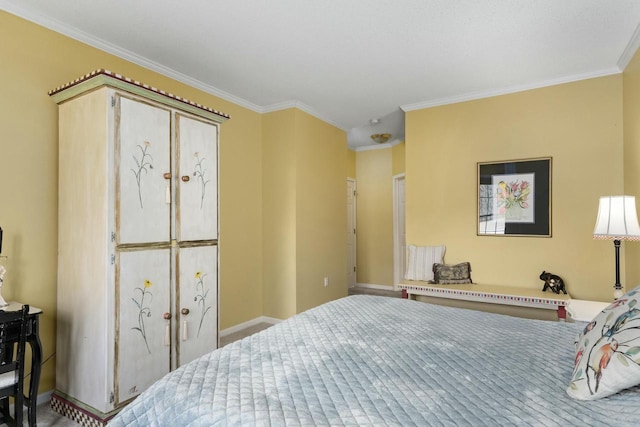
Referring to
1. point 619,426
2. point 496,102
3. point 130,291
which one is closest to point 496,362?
point 619,426

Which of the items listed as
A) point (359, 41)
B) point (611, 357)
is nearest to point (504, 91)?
point (359, 41)

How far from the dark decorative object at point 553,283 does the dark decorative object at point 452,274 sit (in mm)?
702

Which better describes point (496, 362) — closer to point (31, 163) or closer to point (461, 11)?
point (461, 11)

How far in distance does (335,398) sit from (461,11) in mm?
2533

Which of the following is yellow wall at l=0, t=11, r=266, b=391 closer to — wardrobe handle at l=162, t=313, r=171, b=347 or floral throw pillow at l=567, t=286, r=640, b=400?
wardrobe handle at l=162, t=313, r=171, b=347

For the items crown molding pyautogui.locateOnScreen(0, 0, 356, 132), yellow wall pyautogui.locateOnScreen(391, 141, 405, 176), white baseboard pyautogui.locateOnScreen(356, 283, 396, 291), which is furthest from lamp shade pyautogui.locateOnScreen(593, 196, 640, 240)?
white baseboard pyautogui.locateOnScreen(356, 283, 396, 291)

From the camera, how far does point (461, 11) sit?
242 cm

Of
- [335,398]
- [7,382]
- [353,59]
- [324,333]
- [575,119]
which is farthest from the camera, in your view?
[575,119]

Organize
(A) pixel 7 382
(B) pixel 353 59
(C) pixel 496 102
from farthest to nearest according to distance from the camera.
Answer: (C) pixel 496 102 → (B) pixel 353 59 → (A) pixel 7 382

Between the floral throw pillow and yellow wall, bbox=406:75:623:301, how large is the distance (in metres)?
2.67

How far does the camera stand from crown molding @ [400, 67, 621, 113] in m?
3.36

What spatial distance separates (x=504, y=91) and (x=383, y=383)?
3.66 m

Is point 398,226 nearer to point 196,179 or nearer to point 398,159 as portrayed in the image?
point 398,159

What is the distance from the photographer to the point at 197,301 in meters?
2.75
